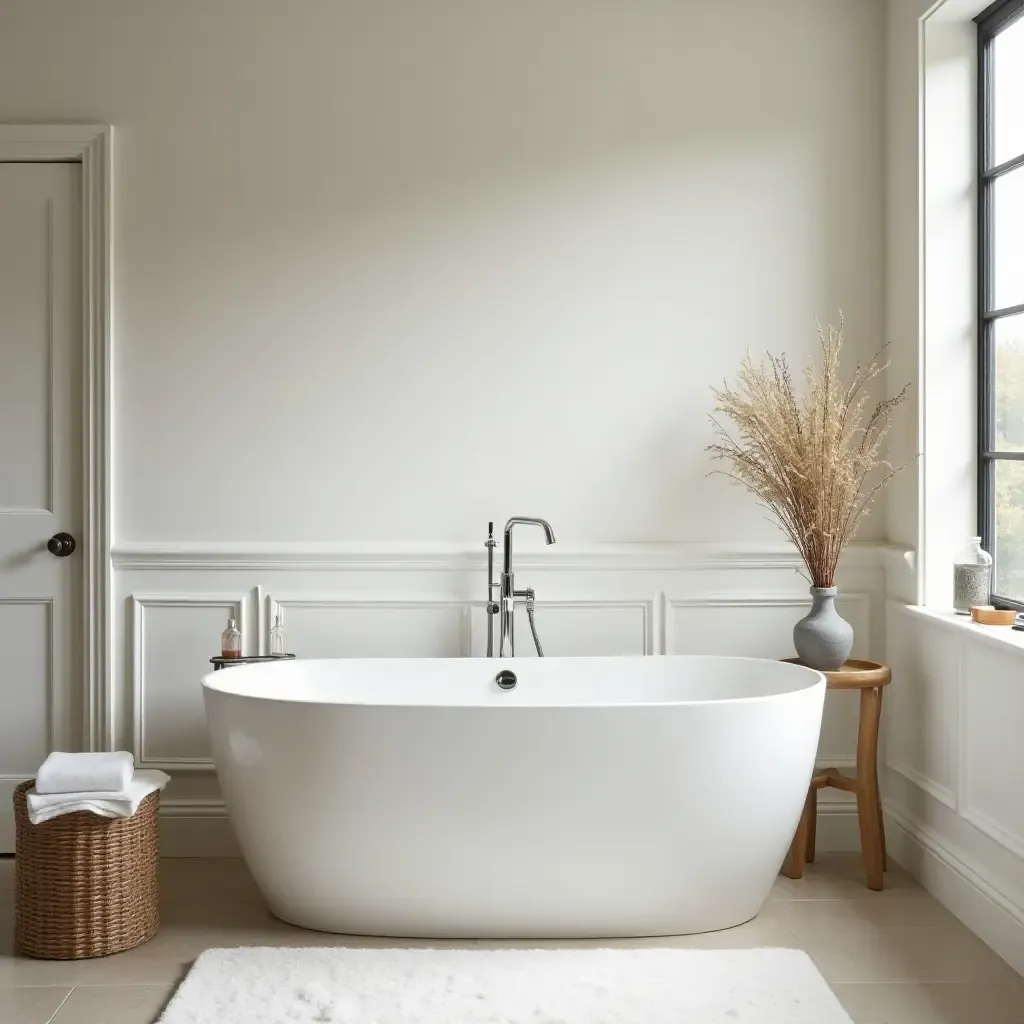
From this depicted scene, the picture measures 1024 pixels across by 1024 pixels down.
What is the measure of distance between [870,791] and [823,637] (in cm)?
46

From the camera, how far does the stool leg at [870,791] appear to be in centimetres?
316

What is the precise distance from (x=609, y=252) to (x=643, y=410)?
52 cm

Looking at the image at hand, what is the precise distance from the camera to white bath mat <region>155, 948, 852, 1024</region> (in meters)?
2.33

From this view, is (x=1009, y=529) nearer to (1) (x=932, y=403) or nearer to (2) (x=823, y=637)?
(1) (x=932, y=403)

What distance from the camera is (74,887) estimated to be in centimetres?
270

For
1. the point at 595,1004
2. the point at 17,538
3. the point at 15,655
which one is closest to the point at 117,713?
the point at 15,655

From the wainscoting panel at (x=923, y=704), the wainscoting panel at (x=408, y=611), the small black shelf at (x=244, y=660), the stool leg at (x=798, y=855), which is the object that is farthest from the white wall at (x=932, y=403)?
the small black shelf at (x=244, y=660)

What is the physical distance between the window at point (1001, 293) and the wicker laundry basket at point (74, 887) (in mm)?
2474

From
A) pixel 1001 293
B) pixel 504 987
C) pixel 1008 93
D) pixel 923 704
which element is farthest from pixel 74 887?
pixel 1008 93

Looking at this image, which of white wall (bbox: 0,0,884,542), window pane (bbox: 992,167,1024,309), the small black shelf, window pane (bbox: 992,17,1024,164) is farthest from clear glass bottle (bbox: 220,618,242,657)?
window pane (bbox: 992,17,1024,164)

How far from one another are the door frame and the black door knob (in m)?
0.05

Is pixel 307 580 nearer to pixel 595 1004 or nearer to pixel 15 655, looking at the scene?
pixel 15 655

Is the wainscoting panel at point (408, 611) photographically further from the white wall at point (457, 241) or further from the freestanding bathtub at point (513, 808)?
the freestanding bathtub at point (513, 808)

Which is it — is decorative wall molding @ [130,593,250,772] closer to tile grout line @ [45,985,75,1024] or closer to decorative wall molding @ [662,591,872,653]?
tile grout line @ [45,985,75,1024]
